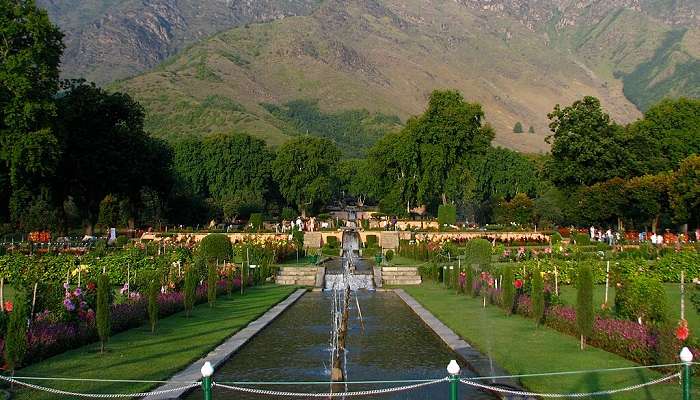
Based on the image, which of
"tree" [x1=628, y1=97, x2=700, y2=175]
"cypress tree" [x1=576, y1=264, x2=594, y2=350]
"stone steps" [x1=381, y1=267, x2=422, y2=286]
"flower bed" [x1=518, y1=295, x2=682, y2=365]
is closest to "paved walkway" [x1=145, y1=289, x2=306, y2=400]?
"cypress tree" [x1=576, y1=264, x2=594, y2=350]

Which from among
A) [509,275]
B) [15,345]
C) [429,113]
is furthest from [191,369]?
[429,113]

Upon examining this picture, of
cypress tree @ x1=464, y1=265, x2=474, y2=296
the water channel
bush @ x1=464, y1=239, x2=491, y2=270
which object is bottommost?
the water channel

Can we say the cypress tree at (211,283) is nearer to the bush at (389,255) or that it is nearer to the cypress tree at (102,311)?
the cypress tree at (102,311)

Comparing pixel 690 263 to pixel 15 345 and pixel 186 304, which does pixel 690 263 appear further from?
pixel 15 345

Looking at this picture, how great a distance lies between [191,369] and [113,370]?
4.32 ft

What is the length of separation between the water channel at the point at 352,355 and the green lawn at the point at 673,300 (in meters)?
5.41

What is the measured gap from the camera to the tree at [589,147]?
61156 millimetres

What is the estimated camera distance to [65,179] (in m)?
Result: 50.1

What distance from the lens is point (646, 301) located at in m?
14.8

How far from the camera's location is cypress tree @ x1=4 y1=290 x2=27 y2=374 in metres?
11.8

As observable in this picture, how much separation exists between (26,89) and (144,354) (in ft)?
96.1

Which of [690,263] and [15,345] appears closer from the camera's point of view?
[15,345]

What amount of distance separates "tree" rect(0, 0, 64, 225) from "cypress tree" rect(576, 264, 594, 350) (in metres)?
32.2

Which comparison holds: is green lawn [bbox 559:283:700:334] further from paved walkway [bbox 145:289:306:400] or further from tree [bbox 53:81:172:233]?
tree [bbox 53:81:172:233]
